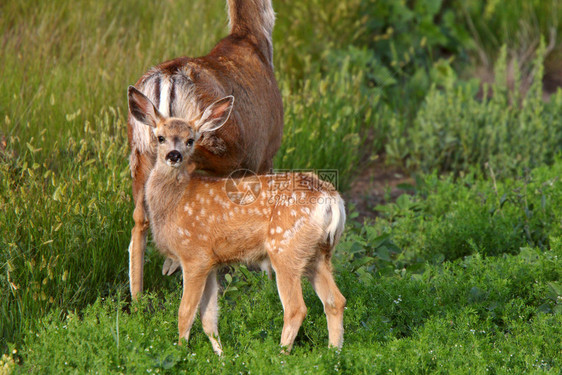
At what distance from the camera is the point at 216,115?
176 inches

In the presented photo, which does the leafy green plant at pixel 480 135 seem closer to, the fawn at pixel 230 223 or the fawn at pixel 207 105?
the fawn at pixel 207 105

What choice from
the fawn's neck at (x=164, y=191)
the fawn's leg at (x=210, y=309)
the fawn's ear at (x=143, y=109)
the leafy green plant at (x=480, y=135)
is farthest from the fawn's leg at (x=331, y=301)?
the leafy green plant at (x=480, y=135)

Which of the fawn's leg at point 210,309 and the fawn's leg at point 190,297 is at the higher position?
the fawn's leg at point 190,297

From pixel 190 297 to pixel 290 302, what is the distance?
1.86ft

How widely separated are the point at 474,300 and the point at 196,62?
229 centimetres

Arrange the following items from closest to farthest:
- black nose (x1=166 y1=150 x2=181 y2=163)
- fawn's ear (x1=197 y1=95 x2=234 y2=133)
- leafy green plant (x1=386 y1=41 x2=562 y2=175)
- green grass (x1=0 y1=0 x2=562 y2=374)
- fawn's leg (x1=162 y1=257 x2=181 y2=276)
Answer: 1. green grass (x1=0 y1=0 x2=562 y2=374)
2. black nose (x1=166 y1=150 x2=181 y2=163)
3. fawn's ear (x1=197 y1=95 x2=234 y2=133)
4. fawn's leg (x1=162 y1=257 x2=181 y2=276)
5. leafy green plant (x1=386 y1=41 x2=562 y2=175)

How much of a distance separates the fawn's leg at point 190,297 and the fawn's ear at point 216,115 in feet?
2.67

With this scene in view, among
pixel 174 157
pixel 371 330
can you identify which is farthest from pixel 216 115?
pixel 371 330

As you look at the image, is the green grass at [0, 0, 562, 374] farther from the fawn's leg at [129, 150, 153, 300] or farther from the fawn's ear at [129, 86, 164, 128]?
the fawn's ear at [129, 86, 164, 128]

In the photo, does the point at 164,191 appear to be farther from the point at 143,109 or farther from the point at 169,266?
the point at 169,266

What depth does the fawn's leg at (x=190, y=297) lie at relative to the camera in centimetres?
433

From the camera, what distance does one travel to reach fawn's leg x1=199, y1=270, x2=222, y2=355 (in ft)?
14.8

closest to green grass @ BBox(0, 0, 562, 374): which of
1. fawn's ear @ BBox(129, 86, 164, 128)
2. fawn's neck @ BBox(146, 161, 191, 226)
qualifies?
fawn's neck @ BBox(146, 161, 191, 226)

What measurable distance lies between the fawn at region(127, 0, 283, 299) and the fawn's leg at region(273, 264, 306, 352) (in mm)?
927
